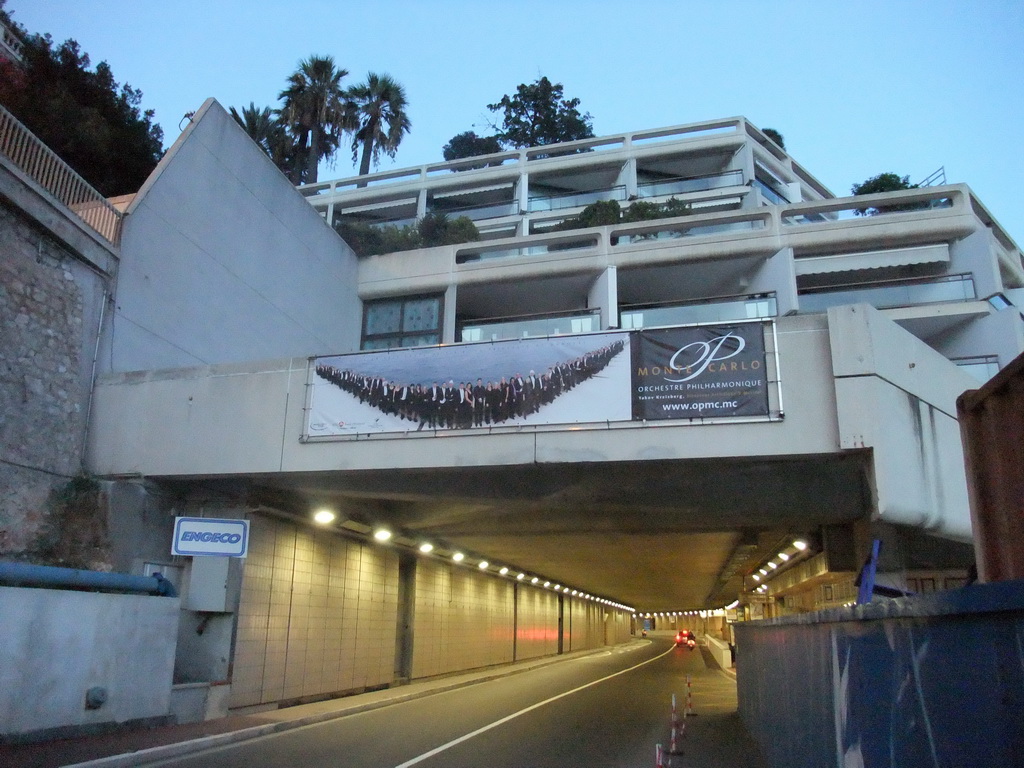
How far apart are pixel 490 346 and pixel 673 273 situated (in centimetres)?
2335

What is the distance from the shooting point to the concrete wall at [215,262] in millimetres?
18328

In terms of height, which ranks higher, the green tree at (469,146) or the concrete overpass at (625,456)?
the green tree at (469,146)

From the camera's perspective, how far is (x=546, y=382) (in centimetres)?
Answer: 1523

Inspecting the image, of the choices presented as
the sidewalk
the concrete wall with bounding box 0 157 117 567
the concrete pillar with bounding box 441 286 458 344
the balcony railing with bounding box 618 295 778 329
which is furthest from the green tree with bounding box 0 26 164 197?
the sidewalk

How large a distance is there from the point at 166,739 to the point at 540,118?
2829 inches

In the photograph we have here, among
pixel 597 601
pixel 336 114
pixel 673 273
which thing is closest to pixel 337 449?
pixel 673 273

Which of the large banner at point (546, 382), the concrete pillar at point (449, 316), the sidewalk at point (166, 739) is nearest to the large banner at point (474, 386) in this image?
the large banner at point (546, 382)

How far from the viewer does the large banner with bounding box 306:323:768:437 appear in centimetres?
1445

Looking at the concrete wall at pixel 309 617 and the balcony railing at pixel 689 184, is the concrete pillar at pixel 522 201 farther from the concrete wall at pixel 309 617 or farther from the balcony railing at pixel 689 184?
the concrete wall at pixel 309 617

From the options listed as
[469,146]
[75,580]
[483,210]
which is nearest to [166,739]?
[75,580]

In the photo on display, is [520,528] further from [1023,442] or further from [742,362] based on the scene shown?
[1023,442]

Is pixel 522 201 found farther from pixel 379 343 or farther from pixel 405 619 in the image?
pixel 405 619

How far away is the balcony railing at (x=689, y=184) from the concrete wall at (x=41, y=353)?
40.1 m

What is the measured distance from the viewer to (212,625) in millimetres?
15766
